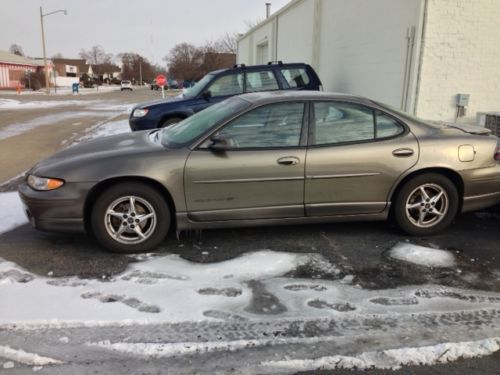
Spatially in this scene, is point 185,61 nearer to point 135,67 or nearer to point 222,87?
point 135,67

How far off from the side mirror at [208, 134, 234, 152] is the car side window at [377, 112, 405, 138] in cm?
155

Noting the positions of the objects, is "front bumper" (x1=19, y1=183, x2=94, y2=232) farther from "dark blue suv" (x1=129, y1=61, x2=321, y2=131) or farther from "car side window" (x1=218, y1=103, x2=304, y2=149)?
"dark blue suv" (x1=129, y1=61, x2=321, y2=131)

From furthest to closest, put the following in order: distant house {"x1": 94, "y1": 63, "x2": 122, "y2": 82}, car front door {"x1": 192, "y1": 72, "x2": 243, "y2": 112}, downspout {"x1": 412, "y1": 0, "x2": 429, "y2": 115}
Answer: distant house {"x1": 94, "y1": 63, "x2": 122, "y2": 82}
car front door {"x1": 192, "y1": 72, "x2": 243, "y2": 112}
downspout {"x1": 412, "y1": 0, "x2": 429, "y2": 115}

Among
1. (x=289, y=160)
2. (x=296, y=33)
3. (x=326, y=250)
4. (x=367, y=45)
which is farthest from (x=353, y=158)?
(x=296, y=33)

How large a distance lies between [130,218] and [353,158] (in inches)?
86.9

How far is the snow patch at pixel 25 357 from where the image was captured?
2.86 m

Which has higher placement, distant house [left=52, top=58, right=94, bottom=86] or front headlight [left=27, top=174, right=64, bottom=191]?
distant house [left=52, top=58, right=94, bottom=86]

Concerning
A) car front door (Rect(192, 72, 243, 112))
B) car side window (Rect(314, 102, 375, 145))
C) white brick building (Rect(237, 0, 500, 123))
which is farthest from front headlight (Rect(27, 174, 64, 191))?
white brick building (Rect(237, 0, 500, 123))

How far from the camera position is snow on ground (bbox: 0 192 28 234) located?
527cm

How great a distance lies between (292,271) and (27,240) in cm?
269

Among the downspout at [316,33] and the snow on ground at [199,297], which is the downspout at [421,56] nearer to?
the snow on ground at [199,297]

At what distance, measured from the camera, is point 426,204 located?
16.2ft

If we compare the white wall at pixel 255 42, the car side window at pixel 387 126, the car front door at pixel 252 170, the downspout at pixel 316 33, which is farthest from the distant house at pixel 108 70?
the car side window at pixel 387 126

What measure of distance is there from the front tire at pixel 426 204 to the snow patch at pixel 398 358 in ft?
6.36
